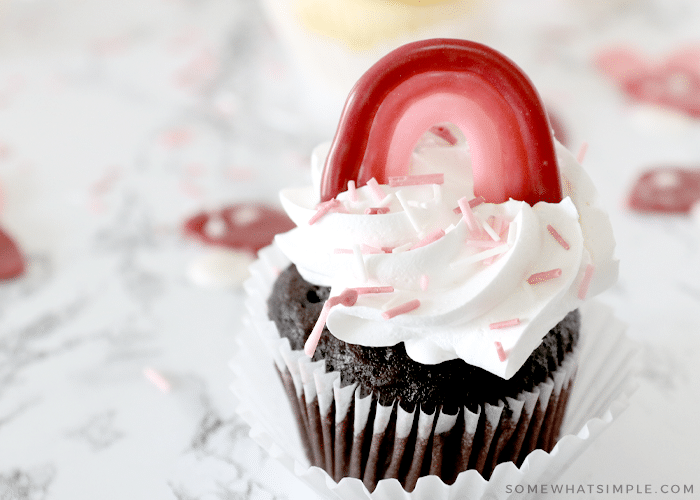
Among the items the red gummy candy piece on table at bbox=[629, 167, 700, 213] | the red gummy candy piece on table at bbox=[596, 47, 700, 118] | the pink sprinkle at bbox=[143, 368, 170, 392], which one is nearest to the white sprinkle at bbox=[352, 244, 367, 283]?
the pink sprinkle at bbox=[143, 368, 170, 392]

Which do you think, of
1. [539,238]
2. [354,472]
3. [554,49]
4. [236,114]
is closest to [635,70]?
[554,49]

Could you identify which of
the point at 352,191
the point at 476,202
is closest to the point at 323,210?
the point at 352,191

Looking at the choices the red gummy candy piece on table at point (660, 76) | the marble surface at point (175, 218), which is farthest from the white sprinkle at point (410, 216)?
the red gummy candy piece on table at point (660, 76)

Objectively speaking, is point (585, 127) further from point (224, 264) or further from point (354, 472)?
point (354, 472)

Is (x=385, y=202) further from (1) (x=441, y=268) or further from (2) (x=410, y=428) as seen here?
(2) (x=410, y=428)

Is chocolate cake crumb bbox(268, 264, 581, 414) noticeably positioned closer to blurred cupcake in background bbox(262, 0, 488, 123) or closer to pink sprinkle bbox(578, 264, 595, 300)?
pink sprinkle bbox(578, 264, 595, 300)

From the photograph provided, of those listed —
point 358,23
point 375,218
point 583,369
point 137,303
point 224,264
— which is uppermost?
point 358,23
